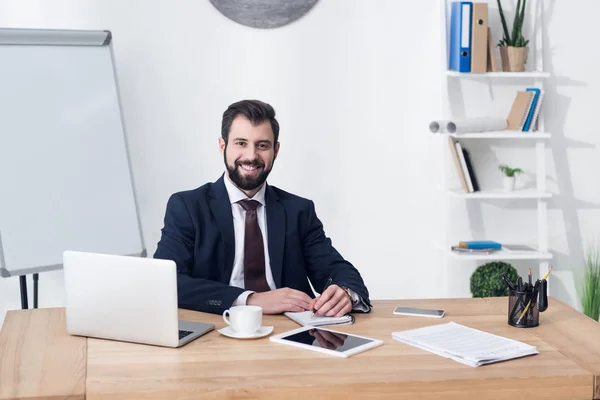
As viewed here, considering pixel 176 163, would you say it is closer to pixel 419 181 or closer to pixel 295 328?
pixel 419 181

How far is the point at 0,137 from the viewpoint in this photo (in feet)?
10.3

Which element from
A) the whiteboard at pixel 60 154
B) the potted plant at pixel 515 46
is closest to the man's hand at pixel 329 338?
the whiteboard at pixel 60 154

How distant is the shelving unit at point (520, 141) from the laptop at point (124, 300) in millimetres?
2189

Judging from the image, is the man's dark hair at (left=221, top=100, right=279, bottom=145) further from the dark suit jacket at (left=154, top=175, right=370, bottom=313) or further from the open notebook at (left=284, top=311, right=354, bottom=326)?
the open notebook at (left=284, top=311, right=354, bottom=326)

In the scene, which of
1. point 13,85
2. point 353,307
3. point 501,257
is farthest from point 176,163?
point 353,307

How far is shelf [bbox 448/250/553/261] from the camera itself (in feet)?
12.3

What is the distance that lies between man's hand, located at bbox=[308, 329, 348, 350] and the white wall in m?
2.06

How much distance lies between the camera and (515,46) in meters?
3.77

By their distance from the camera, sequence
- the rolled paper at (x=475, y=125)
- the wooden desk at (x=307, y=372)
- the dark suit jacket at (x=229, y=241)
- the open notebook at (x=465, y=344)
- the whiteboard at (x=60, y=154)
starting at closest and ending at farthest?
1. the wooden desk at (x=307, y=372)
2. the open notebook at (x=465, y=344)
3. the dark suit jacket at (x=229, y=241)
4. the whiteboard at (x=60, y=154)
5. the rolled paper at (x=475, y=125)

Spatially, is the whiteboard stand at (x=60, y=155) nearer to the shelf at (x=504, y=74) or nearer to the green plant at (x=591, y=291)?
the shelf at (x=504, y=74)

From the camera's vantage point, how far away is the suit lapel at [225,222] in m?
2.42

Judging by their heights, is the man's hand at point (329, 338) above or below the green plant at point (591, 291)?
above

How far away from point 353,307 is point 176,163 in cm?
188

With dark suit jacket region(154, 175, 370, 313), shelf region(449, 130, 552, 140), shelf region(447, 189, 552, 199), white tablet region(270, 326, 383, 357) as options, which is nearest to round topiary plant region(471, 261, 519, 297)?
shelf region(447, 189, 552, 199)
